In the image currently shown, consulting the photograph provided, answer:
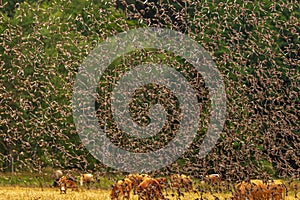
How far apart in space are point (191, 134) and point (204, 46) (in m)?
1.58

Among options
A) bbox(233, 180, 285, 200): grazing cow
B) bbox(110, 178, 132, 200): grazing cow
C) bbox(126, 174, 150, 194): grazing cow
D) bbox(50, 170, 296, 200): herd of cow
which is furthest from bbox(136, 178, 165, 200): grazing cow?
bbox(233, 180, 285, 200): grazing cow

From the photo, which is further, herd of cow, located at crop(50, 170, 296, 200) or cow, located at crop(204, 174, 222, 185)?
cow, located at crop(204, 174, 222, 185)

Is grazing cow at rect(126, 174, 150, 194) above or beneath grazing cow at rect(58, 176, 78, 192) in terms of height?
above

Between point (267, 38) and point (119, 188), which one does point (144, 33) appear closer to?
point (267, 38)

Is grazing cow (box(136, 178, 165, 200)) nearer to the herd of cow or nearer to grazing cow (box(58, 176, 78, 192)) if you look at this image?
the herd of cow

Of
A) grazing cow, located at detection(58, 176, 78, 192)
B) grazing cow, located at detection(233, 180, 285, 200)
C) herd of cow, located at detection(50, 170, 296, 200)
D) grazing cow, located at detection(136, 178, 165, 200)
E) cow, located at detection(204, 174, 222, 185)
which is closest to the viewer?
grazing cow, located at detection(233, 180, 285, 200)

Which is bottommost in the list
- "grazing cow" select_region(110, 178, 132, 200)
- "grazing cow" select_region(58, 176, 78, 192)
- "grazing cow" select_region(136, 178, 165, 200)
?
"grazing cow" select_region(58, 176, 78, 192)

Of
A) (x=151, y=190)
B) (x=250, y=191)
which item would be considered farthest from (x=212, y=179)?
(x=151, y=190)

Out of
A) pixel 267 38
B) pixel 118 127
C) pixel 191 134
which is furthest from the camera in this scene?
pixel 118 127

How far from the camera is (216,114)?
11.0 meters

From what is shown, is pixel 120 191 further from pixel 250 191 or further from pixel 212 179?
pixel 250 191

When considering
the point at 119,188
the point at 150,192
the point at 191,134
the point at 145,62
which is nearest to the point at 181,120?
the point at 191,134

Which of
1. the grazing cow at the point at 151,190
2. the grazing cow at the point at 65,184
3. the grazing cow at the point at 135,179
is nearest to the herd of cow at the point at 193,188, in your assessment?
the grazing cow at the point at 151,190

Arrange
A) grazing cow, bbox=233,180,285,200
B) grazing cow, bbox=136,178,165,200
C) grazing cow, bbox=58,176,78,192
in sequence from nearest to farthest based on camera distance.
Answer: grazing cow, bbox=233,180,285,200 → grazing cow, bbox=136,178,165,200 → grazing cow, bbox=58,176,78,192
